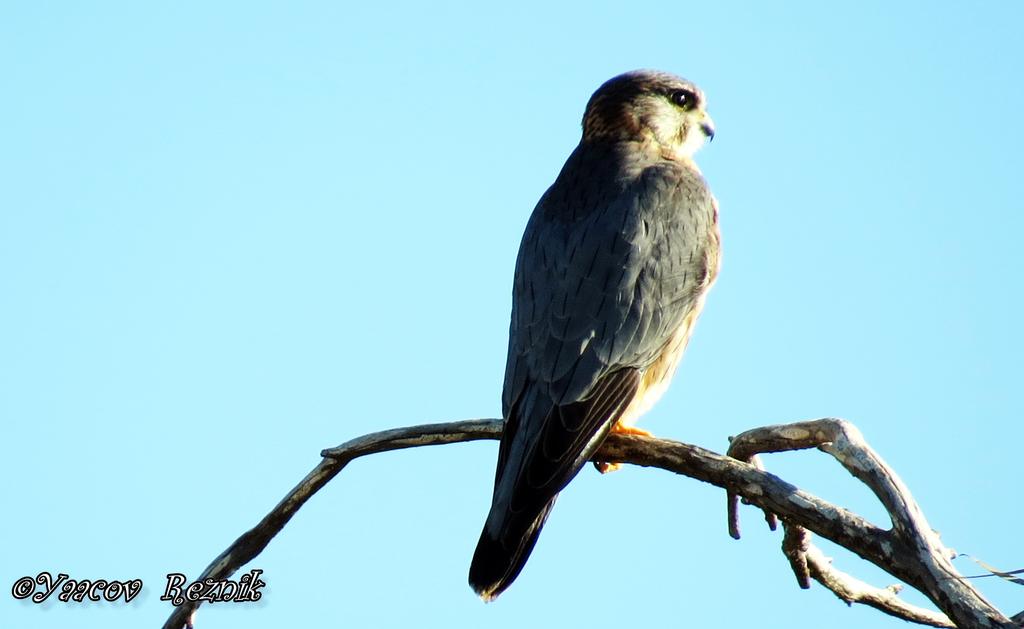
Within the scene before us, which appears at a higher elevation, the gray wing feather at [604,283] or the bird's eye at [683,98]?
the bird's eye at [683,98]

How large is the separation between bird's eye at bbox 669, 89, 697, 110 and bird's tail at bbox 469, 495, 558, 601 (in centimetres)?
237

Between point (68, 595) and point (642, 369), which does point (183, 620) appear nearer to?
point (68, 595)

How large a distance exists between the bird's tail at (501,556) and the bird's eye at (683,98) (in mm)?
2366

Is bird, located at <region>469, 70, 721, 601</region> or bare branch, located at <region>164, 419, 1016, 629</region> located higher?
bird, located at <region>469, 70, 721, 601</region>

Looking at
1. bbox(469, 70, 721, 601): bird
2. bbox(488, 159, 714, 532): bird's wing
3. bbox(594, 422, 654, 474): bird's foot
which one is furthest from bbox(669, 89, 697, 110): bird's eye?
bbox(594, 422, 654, 474): bird's foot

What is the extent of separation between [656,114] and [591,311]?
1.46 m

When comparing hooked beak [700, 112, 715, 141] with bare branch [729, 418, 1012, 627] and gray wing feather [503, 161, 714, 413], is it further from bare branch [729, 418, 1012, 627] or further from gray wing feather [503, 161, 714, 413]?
bare branch [729, 418, 1012, 627]

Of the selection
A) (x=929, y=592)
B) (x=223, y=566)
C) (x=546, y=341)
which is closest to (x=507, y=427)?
(x=546, y=341)

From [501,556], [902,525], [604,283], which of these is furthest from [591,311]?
[902,525]

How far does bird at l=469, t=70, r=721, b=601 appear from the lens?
399 cm

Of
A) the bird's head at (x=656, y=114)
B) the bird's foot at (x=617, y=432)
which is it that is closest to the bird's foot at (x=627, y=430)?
the bird's foot at (x=617, y=432)

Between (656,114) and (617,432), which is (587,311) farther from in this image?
(656,114)

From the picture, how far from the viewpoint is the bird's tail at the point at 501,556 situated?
389 centimetres

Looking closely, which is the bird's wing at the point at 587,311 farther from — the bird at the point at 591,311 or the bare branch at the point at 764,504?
the bare branch at the point at 764,504
